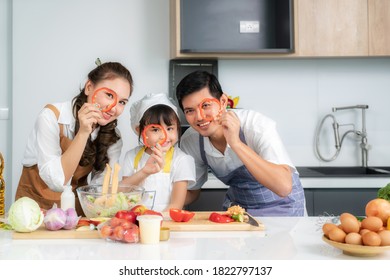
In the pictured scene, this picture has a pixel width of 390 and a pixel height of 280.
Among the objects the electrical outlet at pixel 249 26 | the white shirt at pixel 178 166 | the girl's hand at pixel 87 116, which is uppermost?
the electrical outlet at pixel 249 26

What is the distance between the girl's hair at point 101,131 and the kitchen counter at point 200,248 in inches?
31.4

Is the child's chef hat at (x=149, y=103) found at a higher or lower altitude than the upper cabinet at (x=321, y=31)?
lower

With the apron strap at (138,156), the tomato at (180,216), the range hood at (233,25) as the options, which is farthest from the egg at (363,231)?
the range hood at (233,25)

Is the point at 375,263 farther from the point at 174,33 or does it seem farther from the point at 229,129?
the point at 174,33

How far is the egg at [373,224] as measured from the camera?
140cm

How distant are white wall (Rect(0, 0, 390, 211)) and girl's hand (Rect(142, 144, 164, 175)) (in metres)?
1.42

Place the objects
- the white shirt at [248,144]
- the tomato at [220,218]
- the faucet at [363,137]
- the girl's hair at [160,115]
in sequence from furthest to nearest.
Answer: the faucet at [363,137] < the girl's hair at [160,115] < the white shirt at [248,144] < the tomato at [220,218]

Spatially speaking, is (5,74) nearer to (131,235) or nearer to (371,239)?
(131,235)

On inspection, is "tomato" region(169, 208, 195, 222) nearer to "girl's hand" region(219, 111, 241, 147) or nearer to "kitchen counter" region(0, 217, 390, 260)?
"kitchen counter" region(0, 217, 390, 260)

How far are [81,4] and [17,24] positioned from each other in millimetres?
460

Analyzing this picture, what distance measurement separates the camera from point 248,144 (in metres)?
2.37

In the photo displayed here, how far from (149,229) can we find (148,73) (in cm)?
227

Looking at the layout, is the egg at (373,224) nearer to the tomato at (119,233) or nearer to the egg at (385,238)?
the egg at (385,238)

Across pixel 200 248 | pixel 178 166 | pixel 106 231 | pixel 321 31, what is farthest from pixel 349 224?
pixel 321 31
